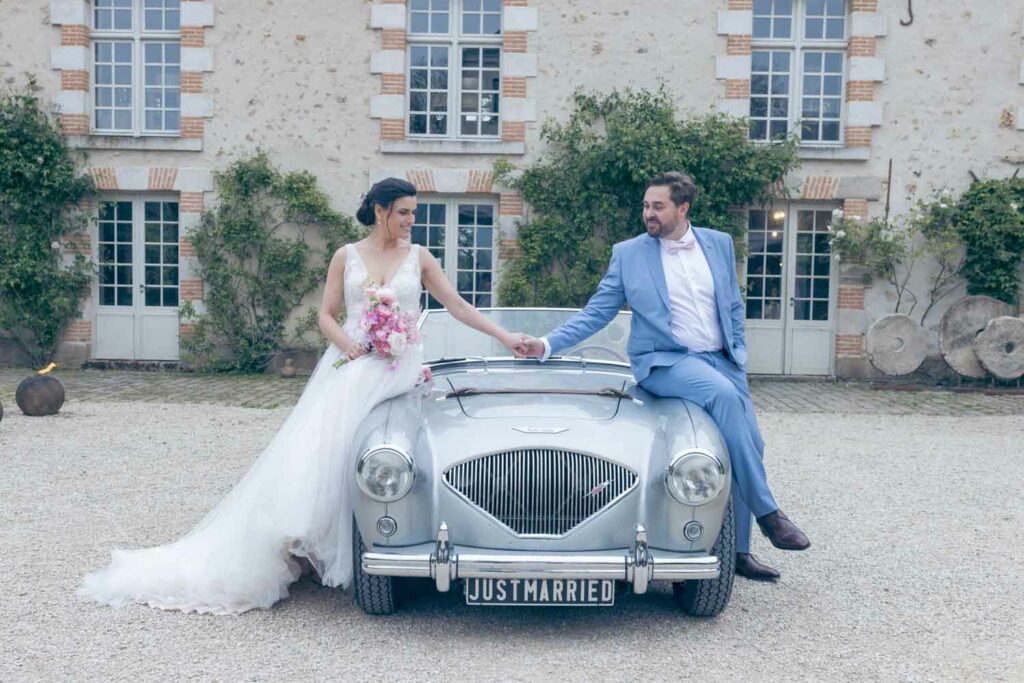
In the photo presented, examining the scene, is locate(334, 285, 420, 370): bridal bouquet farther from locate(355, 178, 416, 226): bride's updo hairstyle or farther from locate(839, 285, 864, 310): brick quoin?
locate(839, 285, 864, 310): brick quoin

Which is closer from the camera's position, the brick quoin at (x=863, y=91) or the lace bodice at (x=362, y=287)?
the lace bodice at (x=362, y=287)

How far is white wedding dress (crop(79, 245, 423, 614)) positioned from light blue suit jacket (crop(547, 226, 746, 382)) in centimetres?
86

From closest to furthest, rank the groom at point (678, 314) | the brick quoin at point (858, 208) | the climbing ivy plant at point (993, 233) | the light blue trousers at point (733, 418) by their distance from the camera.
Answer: the light blue trousers at point (733, 418) < the groom at point (678, 314) < the climbing ivy plant at point (993, 233) < the brick quoin at point (858, 208)

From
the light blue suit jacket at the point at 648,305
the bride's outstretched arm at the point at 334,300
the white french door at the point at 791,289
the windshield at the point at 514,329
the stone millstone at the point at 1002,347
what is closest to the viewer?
the light blue suit jacket at the point at 648,305

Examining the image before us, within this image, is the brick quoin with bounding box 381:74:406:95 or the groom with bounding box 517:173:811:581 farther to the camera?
the brick quoin with bounding box 381:74:406:95

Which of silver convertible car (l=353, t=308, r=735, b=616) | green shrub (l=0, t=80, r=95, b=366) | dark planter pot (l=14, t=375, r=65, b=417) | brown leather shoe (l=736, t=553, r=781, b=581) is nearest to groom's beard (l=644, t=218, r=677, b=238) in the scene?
silver convertible car (l=353, t=308, r=735, b=616)

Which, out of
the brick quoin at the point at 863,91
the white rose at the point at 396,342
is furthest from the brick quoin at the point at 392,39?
the white rose at the point at 396,342

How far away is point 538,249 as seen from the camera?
13.7 meters

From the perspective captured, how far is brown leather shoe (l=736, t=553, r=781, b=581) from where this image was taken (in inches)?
198

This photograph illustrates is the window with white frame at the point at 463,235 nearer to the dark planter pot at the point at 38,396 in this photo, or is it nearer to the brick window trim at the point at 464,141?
the brick window trim at the point at 464,141

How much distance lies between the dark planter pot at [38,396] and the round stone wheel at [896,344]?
30.0 feet

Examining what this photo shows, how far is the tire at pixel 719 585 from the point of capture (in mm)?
4363

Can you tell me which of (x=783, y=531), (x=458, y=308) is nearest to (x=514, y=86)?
(x=458, y=308)

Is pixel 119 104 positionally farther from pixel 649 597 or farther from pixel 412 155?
pixel 649 597
